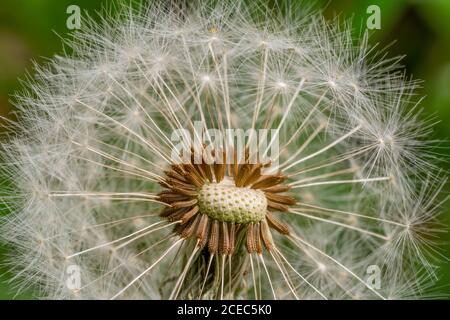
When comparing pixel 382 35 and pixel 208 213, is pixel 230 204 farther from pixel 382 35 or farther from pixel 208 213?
pixel 382 35

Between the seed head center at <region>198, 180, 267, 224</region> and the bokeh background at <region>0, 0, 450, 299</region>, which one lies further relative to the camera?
the bokeh background at <region>0, 0, 450, 299</region>

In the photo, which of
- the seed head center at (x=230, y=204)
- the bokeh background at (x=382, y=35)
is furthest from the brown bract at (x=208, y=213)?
the bokeh background at (x=382, y=35)

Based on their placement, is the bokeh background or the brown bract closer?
the brown bract

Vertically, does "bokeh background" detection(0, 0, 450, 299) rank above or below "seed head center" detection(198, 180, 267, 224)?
above

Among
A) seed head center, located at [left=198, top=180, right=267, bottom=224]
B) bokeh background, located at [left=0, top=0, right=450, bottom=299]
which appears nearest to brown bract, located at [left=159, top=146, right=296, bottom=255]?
seed head center, located at [left=198, top=180, right=267, bottom=224]

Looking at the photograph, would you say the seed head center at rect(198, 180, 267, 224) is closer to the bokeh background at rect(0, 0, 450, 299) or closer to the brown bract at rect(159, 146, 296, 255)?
the brown bract at rect(159, 146, 296, 255)
